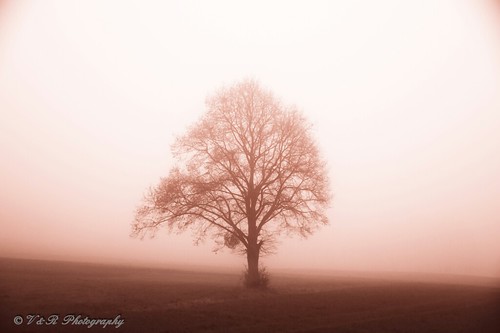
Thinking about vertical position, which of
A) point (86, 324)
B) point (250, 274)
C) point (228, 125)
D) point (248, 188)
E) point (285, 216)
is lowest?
point (86, 324)

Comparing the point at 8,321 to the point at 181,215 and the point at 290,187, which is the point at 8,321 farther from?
the point at 290,187

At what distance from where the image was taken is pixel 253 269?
30.6 metres

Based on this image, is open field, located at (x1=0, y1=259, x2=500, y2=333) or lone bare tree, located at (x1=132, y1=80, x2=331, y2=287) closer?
open field, located at (x1=0, y1=259, x2=500, y2=333)

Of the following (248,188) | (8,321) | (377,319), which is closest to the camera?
(8,321)

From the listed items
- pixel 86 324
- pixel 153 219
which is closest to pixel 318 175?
pixel 153 219

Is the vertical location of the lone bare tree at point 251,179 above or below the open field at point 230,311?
above

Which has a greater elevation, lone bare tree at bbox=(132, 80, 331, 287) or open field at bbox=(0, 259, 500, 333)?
lone bare tree at bbox=(132, 80, 331, 287)

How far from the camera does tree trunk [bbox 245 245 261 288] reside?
99.0ft

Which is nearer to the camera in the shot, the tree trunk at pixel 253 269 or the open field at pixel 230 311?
the open field at pixel 230 311

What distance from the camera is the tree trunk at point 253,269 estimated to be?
1188 inches

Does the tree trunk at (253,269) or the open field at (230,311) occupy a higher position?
the tree trunk at (253,269)

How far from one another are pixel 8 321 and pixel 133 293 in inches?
410

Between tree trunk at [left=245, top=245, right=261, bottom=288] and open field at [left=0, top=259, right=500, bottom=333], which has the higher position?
tree trunk at [left=245, top=245, right=261, bottom=288]

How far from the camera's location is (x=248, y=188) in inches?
1252
